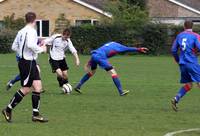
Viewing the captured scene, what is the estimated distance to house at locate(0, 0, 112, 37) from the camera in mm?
52969

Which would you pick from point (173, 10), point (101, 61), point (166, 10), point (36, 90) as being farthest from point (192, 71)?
point (166, 10)

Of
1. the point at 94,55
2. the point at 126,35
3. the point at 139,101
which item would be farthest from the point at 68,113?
the point at 126,35

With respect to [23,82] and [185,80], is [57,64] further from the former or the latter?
[23,82]

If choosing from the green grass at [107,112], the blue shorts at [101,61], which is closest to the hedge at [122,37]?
the green grass at [107,112]

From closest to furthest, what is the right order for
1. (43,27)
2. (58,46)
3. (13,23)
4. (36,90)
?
(36,90) < (58,46) < (13,23) < (43,27)

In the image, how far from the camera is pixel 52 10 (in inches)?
2112

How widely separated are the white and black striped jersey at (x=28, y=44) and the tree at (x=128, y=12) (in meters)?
34.2

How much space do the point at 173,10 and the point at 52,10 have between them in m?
13.6

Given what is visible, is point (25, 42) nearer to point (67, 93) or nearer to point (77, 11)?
point (67, 93)

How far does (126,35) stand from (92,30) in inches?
93.6

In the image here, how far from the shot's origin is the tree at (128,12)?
46.5 metres

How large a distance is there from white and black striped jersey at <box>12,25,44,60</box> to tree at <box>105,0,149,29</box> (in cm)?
3424

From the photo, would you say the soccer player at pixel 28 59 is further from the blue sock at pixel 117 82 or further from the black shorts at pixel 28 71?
the blue sock at pixel 117 82

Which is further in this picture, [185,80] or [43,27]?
[43,27]
